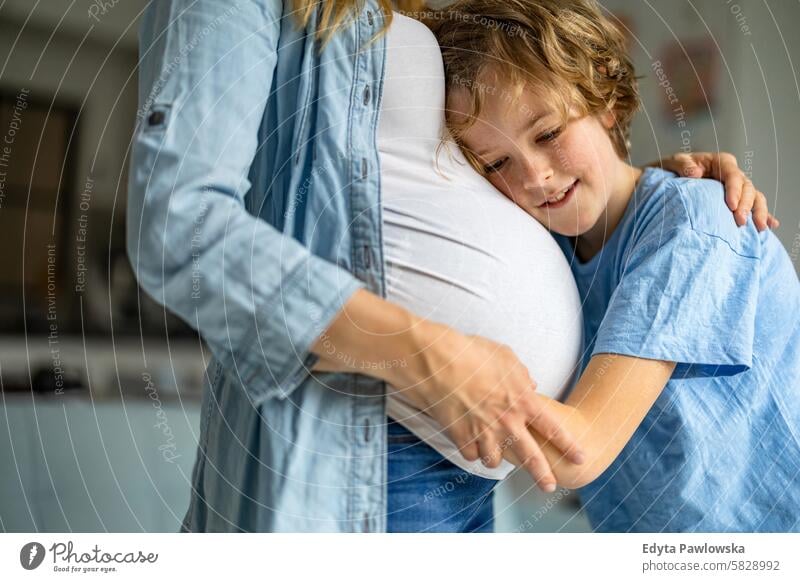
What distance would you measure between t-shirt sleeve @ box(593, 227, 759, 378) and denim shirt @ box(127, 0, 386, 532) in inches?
6.6

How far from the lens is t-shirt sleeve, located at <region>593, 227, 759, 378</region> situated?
465 millimetres

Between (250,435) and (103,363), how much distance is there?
0.99 ft

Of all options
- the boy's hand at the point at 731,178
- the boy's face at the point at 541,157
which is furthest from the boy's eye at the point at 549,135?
the boy's hand at the point at 731,178

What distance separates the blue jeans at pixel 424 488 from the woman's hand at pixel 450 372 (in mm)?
28

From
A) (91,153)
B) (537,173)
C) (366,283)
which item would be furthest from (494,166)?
(91,153)

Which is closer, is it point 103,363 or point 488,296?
point 488,296

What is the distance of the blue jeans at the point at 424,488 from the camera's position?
16.8 inches

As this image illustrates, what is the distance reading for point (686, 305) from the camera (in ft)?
1.54

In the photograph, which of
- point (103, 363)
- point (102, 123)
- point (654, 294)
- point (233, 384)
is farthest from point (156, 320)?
point (654, 294)

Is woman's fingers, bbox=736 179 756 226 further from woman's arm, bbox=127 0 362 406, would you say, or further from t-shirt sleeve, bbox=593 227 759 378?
woman's arm, bbox=127 0 362 406

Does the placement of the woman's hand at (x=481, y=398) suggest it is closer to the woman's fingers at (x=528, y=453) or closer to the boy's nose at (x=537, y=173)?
the woman's fingers at (x=528, y=453)
